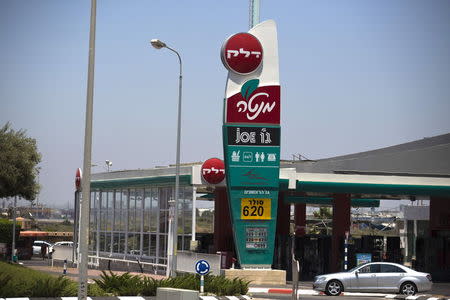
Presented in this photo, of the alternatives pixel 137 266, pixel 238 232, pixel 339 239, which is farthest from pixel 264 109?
pixel 137 266

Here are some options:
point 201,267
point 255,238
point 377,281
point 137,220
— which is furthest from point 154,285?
point 137,220

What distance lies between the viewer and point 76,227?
65.6m

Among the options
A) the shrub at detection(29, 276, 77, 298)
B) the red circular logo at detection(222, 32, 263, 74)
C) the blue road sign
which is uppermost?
the red circular logo at detection(222, 32, 263, 74)

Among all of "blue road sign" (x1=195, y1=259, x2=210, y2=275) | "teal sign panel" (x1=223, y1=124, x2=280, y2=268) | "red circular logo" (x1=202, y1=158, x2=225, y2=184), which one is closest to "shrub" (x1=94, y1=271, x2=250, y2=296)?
"blue road sign" (x1=195, y1=259, x2=210, y2=275)

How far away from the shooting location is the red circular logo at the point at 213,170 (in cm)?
4866

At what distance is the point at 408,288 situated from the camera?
127ft

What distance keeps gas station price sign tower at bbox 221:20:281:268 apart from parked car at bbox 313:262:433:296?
5.74 meters

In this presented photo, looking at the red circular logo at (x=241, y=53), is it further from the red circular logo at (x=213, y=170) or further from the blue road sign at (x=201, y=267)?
the blue road sign at (x=201, y=267)

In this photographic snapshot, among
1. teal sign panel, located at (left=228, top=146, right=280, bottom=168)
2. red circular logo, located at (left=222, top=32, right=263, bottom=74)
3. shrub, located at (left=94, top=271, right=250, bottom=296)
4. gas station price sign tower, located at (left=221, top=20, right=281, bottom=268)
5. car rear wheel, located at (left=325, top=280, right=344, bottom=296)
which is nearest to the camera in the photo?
shrub, located at (left=94, top=271, right=250, bottom=296)

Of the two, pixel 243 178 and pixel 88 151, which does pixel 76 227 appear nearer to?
pixel 243 178

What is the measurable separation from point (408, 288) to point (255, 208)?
8562mm

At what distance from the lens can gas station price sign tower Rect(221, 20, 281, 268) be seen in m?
43.3

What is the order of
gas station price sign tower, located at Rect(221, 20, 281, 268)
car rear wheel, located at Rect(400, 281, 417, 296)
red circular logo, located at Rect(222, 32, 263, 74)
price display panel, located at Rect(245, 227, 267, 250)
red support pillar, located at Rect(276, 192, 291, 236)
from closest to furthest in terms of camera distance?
car rear wheel, located at Rect(400, 281, 417, 296) → red circular logo, located at Rect(222, 32, 263, 74) → gas station price sign tower, located at Rect(221, 20, 281, 268) → price display panel, located at Rect(245, 227, 267, 250) → red support pillar, located at Rect(276, 192, 291, 236)

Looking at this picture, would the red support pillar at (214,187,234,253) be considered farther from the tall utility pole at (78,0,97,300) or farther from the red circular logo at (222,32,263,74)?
the tall utility pole at (78,0,97,300)
